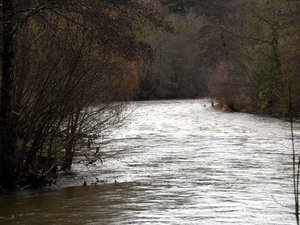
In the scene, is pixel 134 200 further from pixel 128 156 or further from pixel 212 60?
pixel 212 60

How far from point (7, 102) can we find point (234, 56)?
162 ft

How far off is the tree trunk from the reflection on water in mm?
777

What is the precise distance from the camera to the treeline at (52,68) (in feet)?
41.3

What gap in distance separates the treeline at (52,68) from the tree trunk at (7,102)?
2cm

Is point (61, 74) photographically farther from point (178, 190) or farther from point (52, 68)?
point (178, 190)

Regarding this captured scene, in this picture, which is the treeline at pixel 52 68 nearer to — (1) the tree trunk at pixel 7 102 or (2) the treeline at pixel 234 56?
(1) the tree trunk at pixel 7 102

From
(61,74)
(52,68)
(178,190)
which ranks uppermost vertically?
→ (52,68)

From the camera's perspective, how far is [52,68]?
45.2 ft

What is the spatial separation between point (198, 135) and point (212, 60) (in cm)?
3880

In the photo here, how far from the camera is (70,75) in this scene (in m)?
14.1

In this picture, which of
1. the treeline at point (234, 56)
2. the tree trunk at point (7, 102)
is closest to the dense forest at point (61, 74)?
the tree trunk at point (7, 102)

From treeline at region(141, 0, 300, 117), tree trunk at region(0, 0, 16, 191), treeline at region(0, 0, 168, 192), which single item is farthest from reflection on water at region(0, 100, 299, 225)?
treeline at region(141, 0, 300, 117)

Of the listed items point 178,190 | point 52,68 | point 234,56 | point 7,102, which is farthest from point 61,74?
point 234,56

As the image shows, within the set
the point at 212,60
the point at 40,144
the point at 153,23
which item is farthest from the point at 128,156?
the point at 212,60
